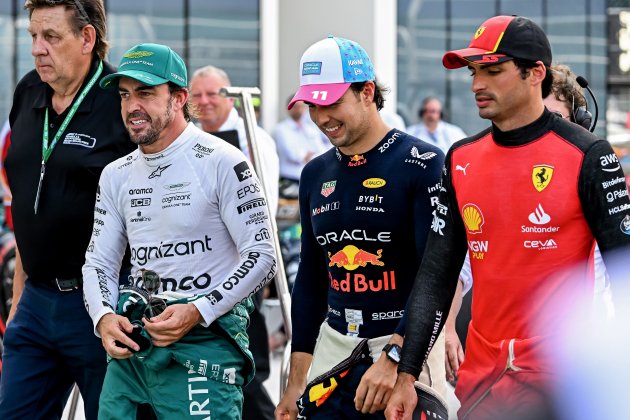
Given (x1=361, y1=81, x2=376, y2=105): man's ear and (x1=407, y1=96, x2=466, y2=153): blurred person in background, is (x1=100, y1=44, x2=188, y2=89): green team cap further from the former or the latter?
(x1=407, y1=96, x2=466, y2=153): blurred person in background

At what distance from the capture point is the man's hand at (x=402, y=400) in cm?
400

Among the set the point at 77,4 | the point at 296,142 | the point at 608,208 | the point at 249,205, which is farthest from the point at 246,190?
the point at 296,142

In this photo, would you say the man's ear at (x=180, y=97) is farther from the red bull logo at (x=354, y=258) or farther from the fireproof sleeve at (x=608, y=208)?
the fireproof sleeve at (x=608, y=208)

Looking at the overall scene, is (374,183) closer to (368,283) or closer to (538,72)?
(368,283)

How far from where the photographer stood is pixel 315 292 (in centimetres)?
481

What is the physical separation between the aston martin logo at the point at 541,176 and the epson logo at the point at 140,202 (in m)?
1.57

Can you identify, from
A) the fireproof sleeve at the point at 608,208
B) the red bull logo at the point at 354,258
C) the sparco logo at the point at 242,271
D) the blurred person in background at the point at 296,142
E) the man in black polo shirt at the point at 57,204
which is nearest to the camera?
the fireproof sleeve at the point at 608,208

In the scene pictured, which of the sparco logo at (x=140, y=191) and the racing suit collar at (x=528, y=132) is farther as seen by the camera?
the sparco logo at (x=140, y=191)

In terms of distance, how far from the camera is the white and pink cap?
14.6ft

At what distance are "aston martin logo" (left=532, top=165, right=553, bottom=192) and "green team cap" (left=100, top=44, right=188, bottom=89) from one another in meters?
1.58

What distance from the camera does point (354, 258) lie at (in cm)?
444

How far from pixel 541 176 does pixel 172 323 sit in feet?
4.76

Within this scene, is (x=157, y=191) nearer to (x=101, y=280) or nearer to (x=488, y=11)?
(x=101, y=280)

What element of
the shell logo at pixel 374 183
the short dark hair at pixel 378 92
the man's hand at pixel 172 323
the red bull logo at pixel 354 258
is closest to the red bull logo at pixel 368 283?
the red bull logo at pixel 354 258
